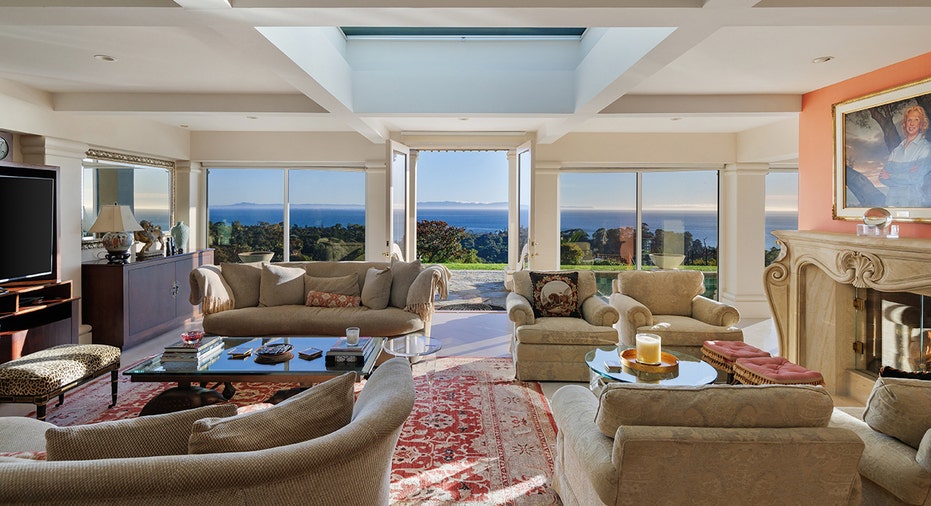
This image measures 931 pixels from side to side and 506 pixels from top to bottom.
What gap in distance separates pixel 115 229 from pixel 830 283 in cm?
654

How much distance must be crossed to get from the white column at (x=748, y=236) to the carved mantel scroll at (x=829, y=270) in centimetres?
263

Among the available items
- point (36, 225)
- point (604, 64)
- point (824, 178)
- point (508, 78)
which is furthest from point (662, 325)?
point (36, 225)

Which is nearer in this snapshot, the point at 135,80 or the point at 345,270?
the point at 135,80

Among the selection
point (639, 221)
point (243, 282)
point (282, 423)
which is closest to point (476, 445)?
point (282, 423)

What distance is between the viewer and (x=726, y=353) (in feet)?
12.3

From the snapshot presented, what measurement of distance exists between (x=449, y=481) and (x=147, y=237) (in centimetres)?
493

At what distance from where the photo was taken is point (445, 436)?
3.17 meters

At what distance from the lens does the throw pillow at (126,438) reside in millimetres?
1379

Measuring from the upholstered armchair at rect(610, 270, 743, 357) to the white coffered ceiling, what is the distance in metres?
1.60

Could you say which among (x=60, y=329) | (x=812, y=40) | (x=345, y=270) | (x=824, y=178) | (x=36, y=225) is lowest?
(x=60, y=329)

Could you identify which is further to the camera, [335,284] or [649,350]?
[335,284]

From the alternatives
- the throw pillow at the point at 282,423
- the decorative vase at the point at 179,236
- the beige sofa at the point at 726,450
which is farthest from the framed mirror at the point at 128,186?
the beige sofa at the point at 726,450

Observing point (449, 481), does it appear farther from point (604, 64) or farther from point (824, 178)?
point (824, 178)

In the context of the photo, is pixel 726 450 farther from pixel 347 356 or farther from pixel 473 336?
pixel 473 336
